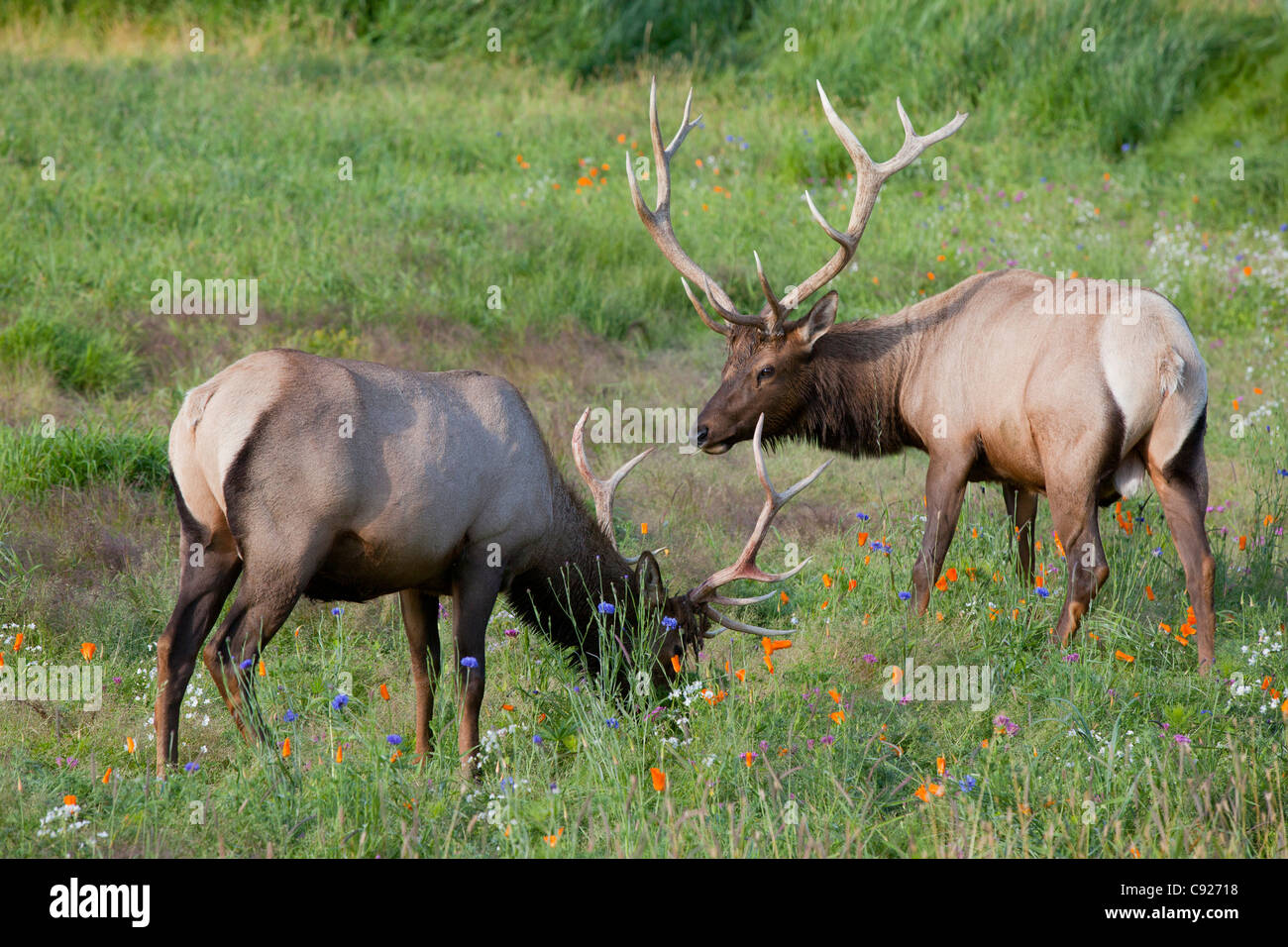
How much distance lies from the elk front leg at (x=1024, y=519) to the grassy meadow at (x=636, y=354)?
0.15 metres

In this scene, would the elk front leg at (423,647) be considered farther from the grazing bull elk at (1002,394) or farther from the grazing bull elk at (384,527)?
the grazing bull elk at (1002,394)

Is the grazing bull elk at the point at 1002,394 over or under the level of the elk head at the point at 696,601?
over

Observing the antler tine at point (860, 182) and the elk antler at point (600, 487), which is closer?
the elk antler at point (600, 487)

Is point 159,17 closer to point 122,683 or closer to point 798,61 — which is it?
point 798,61

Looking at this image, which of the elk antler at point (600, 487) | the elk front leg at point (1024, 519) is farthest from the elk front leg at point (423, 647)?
the elk front leg at point (1024, 519)

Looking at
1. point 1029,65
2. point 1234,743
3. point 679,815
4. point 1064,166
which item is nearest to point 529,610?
point 679,815

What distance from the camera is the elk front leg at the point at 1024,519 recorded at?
668 cm

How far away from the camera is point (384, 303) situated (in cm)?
946

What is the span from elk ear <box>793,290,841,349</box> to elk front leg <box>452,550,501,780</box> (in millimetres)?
2381

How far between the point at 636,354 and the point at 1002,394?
381 centimetres

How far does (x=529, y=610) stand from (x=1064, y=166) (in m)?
8.92

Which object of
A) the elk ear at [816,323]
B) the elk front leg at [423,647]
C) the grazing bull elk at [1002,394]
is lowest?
the elk front leg at [423,647]

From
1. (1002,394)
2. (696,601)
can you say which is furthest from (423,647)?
(1002,394)

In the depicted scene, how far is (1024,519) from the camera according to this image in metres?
6.76
